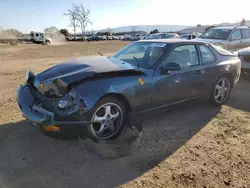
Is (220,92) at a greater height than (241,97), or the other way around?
(220,92)

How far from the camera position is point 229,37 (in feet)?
34.2

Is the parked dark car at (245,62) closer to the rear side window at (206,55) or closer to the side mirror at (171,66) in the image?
the rear side window at (206,55)

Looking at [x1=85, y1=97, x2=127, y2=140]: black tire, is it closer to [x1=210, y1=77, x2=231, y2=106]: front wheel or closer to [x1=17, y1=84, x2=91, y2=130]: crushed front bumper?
[x1=17, y1=84, x2=91, y2=130]: crushed front bumper

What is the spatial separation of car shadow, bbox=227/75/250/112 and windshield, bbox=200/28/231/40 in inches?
139

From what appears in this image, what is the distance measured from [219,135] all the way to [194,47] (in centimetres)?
179

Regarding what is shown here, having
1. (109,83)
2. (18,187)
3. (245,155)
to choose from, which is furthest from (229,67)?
(18,187)

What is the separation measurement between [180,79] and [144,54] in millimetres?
796

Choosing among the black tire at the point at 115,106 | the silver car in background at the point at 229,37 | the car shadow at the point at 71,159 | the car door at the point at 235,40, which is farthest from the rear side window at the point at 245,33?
the black tire at the point at 115,106

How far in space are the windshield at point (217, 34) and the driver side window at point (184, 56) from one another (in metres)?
6.79

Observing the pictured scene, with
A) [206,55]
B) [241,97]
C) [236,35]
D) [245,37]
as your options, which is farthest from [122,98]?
[245,37]

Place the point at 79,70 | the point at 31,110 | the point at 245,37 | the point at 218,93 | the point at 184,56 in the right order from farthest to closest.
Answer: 1. the point at 245,37
2. the point at 218,93
3. the point at 184,56
4. the point at 79,70
5. the point at 31,110

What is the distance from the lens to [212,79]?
189 inches

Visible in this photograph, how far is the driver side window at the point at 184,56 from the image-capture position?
4.19m

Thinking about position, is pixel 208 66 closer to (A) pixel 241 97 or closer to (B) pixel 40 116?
(A) pixel 241 97
